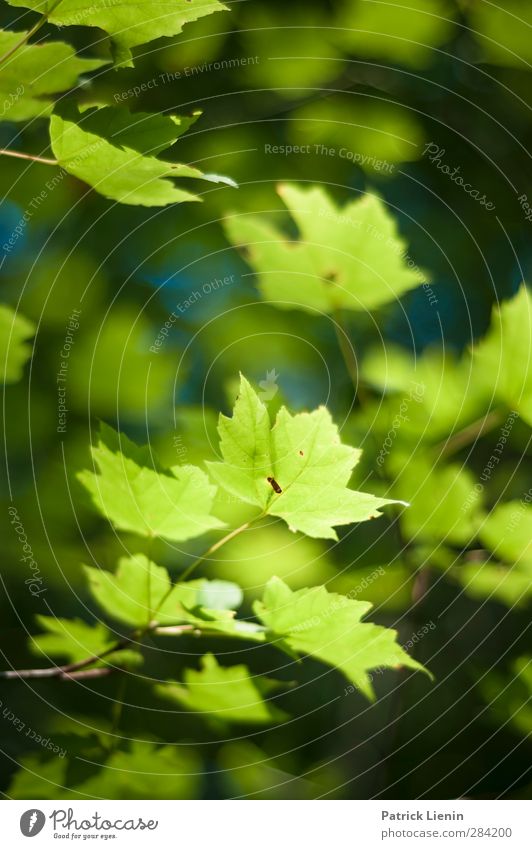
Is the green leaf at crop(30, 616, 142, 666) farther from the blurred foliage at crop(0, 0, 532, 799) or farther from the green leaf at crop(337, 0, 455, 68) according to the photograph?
the green leaf at crop(337, 0, 455, 68)

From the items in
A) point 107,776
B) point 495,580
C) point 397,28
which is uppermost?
point 397,28

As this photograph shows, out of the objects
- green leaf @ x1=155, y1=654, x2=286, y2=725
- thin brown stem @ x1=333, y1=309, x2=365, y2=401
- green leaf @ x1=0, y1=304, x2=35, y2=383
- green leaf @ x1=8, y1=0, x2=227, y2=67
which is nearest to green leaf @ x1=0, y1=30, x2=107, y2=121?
green leaf @ x1=8, y1=0, x2=227, y2=67

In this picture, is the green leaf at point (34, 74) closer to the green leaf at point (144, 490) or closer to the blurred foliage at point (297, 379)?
the blurred foliage at point (297, 379)

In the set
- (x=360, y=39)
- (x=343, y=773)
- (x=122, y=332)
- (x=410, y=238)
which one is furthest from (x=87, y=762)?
(x=360, y=39)

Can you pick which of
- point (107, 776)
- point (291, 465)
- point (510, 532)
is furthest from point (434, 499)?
point (107, 776)

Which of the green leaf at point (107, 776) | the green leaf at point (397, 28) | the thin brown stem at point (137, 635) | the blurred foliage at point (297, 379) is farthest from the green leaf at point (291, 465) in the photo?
the green leaf at point (397, 28)

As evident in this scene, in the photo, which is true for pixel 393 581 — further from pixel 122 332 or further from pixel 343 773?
pixel 122 332

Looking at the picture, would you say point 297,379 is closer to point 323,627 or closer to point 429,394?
point 429,394
